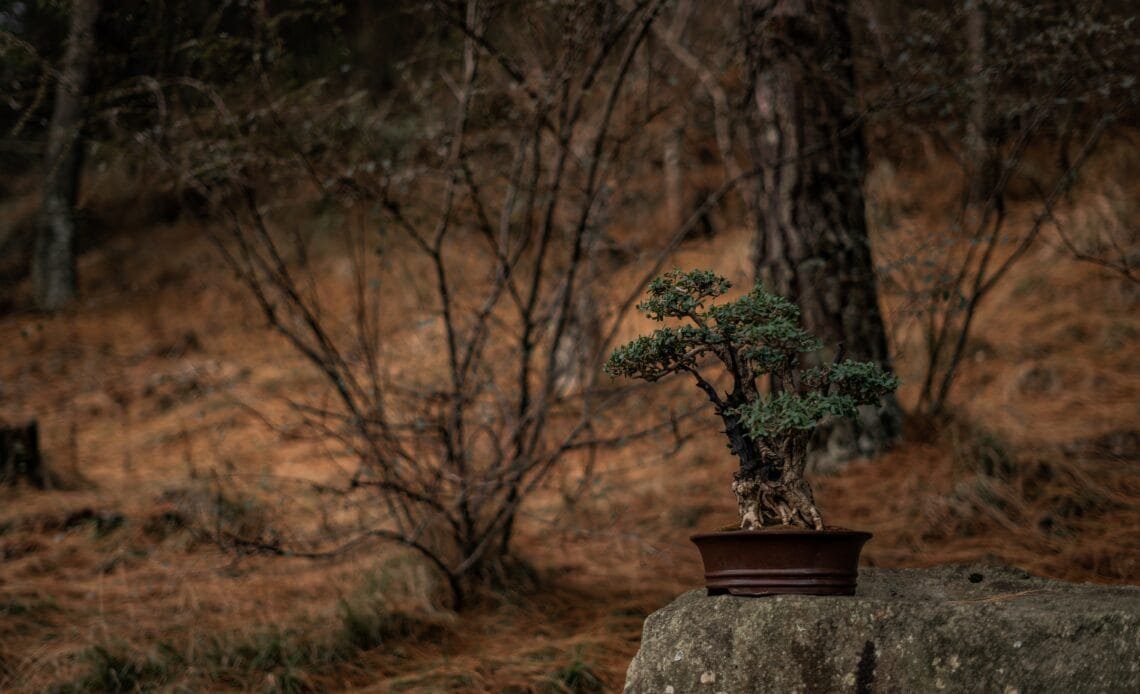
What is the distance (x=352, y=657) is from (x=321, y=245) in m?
8.73

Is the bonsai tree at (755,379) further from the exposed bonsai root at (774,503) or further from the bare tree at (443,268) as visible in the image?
the bare tree at (443,268)

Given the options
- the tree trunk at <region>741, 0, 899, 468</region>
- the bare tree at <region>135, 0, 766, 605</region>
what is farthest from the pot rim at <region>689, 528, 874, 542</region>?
the tree trunk at <region>741, 0, 899, 468</region>

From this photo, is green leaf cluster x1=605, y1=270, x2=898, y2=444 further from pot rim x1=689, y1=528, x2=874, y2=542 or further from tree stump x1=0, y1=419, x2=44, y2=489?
tree stump x1=0, y1=419, x2=44, y2=489

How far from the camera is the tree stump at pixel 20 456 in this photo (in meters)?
5.40

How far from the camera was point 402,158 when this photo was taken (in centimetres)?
427

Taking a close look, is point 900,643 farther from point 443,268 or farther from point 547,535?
point 547,535

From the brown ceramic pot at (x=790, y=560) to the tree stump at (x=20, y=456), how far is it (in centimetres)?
467

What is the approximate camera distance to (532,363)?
15.9ft

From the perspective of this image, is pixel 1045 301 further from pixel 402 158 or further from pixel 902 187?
pixel 402 158

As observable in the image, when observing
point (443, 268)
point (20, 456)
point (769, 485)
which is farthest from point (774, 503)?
point (20, 456)

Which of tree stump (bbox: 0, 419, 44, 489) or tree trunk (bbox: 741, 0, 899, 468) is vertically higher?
tree trunk (bbox: 741, 0, 899, 468)

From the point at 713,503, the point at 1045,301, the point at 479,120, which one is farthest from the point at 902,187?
the point at 479,120

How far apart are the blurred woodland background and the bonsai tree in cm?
87

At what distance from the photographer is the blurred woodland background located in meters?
3.44
